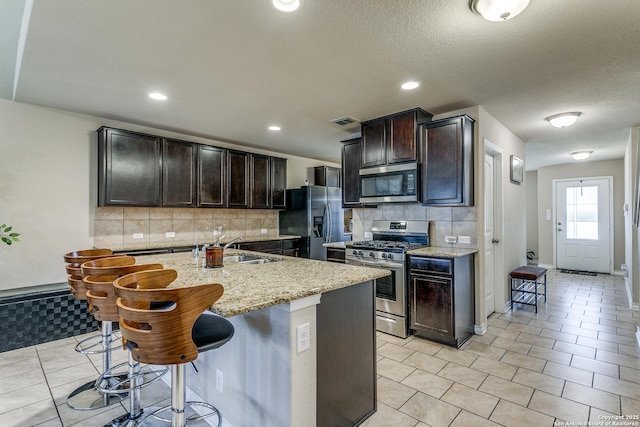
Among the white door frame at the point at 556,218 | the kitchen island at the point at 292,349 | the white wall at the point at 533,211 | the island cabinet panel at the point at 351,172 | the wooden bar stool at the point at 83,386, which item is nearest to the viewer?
the kitchen island at the point at 292,349

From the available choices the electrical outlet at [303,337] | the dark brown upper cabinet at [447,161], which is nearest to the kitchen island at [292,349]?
the electrical outlet at [303,337]

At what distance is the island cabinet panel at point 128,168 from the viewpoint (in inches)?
143

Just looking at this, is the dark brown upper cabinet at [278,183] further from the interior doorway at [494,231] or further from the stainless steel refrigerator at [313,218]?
the interior doorway at [494,231]

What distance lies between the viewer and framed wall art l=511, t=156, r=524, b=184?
443 centimetres

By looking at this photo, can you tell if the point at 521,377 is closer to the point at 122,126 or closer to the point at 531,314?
the point at 531,314

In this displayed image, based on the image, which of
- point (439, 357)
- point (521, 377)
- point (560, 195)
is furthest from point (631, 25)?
point (560, 195)

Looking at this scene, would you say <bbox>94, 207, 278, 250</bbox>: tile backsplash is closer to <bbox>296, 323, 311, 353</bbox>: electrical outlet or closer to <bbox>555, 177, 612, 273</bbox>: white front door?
<bbox>296, 323, 311, 353</bbox>: electrical outlet

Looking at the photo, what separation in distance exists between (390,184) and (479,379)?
2149mm

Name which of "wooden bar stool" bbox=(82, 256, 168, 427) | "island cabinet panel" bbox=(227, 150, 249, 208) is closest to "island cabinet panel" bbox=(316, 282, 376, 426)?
"wooden bar stool" bbox=(82, 256, 168, 427)

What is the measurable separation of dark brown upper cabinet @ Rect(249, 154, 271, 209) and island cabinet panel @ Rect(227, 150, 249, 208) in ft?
0.29

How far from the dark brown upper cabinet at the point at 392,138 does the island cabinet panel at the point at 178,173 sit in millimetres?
2361

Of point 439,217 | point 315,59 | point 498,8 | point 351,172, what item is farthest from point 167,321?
point 351,172

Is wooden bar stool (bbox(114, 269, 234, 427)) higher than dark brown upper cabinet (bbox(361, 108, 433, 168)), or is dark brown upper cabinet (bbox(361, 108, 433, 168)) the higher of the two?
dark brown upper cabinet (bbox(361, 108, 433, 168))

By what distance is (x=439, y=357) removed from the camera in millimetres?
2910
